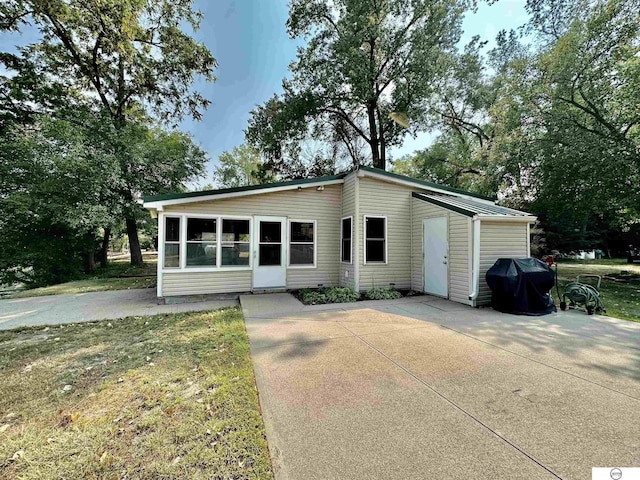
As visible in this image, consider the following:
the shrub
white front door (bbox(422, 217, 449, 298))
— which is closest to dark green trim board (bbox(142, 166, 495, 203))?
white front door (bbox(422, 217, 449, 298))

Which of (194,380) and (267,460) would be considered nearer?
(267,460)

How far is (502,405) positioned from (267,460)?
2.06 metres

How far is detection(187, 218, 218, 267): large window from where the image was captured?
23.7ft

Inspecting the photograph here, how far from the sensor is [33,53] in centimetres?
1262

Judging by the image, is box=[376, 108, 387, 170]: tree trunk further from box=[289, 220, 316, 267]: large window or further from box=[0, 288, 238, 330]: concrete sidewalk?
box=[0, 288, 238, 330]: concrete sidewalk

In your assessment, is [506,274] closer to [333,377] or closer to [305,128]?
[333,377]

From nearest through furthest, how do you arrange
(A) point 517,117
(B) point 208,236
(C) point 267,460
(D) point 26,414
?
(C) point 267,460 → (D) point 26,414 → (B) point 208,236 → (A) point 517,117

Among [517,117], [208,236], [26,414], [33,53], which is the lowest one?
[26,414]

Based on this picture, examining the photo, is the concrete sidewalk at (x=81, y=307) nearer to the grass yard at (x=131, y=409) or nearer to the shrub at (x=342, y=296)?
the grass yard at (x=131, y=409)

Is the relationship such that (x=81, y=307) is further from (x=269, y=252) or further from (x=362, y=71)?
(x=362, y=71)

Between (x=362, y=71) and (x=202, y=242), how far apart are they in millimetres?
11002

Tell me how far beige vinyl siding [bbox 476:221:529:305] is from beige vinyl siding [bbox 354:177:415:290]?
2104 mm

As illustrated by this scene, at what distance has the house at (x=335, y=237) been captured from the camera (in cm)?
657

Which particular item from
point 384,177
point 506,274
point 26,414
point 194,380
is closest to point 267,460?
point 194,380
